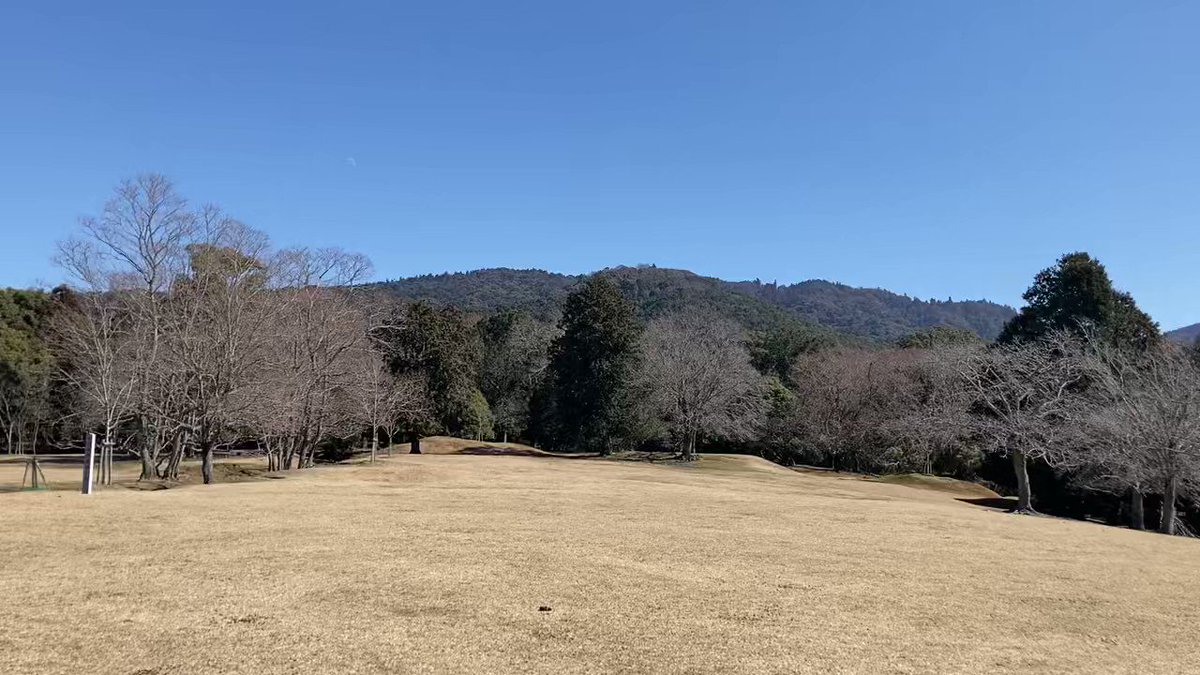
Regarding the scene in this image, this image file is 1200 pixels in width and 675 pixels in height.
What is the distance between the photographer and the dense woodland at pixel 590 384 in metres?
26.2

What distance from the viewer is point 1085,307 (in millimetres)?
44562

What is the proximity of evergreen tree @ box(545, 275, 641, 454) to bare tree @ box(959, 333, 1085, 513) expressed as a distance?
23254 mm

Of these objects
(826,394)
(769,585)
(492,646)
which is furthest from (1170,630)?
(826,394)

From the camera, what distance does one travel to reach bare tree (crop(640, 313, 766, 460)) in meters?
49.6

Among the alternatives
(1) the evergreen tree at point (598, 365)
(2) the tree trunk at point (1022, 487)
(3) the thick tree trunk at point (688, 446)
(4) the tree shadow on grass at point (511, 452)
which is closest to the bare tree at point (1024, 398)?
(2) the tree trunk at point (1022, 487)

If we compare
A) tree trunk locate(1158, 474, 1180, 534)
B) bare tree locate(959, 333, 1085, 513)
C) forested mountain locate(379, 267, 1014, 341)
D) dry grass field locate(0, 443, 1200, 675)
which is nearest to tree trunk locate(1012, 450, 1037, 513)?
bare tree locate(959, 333, 1085, 513)

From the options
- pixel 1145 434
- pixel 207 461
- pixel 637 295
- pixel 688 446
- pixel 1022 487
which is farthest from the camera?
pixel 637 295

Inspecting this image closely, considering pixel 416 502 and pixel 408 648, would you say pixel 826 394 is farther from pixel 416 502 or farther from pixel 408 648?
pixel 408 648

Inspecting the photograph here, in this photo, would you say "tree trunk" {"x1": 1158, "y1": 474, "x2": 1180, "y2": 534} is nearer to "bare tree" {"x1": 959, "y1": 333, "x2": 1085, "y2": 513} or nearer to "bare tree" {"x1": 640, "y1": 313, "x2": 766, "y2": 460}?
"bare tree" {"x1": 959, "y1": 333, "x2": 1085, "y2": 513}

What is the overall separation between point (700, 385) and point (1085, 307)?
23.3m

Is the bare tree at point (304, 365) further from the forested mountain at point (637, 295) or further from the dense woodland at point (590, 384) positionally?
the forested mountain at point (637, 295)

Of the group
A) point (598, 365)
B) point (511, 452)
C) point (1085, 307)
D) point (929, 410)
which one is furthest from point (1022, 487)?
point (511, 452)

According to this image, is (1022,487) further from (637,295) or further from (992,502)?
(637,295)

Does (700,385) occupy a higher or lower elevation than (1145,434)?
higher
